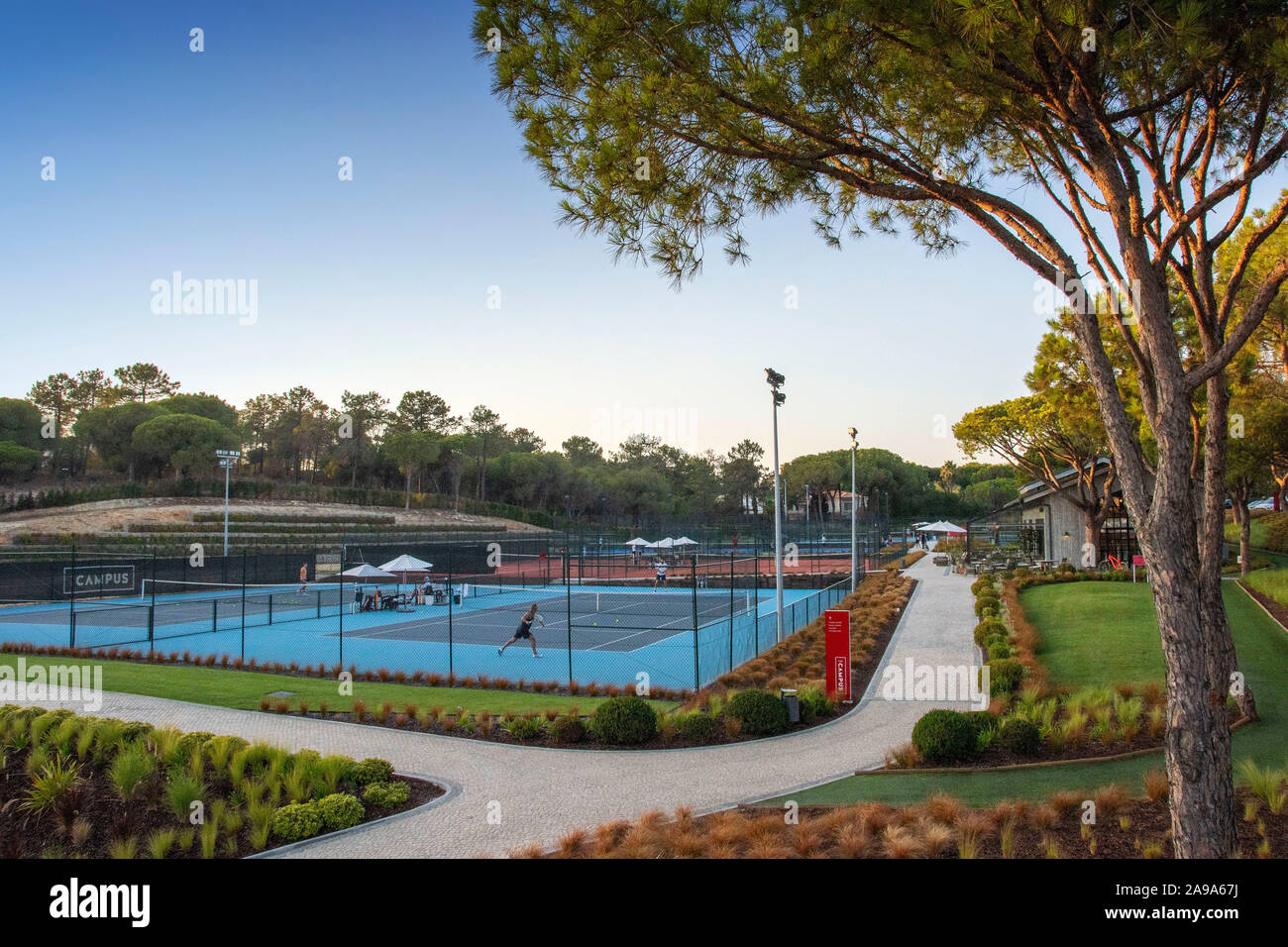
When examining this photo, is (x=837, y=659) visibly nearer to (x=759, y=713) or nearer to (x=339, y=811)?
(x=759, y=713)

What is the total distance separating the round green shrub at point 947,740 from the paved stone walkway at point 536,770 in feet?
2.31

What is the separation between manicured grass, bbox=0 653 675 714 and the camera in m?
13.8

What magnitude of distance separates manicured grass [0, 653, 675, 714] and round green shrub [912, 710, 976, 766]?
16.8ft

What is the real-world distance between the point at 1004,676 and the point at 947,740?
176 inches

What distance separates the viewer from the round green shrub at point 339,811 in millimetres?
7629

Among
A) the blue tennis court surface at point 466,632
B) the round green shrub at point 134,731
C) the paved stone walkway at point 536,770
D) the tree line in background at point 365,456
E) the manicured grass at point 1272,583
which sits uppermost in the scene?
the tree line in background at point 365,456

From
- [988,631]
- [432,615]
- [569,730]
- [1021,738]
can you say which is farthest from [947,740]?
[432,615]

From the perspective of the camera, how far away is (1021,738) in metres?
9.66

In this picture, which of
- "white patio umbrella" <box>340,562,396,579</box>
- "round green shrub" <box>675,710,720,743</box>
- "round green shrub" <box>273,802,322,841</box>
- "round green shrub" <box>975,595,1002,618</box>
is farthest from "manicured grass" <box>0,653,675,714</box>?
"white patio umbrella" <box>340,562,396,579</box>

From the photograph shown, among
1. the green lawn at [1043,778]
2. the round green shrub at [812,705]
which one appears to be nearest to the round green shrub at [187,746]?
the green lawn at [1043,778]

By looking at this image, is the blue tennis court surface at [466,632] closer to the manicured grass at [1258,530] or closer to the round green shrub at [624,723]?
the round green shrub at [624,723]
